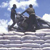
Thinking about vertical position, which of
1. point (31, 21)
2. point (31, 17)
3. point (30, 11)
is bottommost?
point (31, 21)

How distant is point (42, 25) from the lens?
38.3 ft

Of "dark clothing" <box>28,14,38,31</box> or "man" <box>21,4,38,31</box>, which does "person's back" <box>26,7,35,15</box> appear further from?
"dark clothing" <box>28,14,38,31</box>

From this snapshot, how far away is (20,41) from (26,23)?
7.59ft

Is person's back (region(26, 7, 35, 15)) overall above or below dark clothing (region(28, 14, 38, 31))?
above

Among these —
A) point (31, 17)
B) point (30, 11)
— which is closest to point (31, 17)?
point (31, 17)

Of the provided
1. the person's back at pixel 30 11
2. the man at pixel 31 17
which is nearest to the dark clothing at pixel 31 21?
the man at pixel 31 17

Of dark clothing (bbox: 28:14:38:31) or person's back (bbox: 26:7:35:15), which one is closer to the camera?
dark clothing (bbox: 28:14:38:31)

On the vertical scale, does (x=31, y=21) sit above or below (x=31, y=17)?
below

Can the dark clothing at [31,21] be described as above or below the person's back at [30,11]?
below

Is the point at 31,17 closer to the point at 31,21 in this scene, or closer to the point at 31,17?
the point at 31,17

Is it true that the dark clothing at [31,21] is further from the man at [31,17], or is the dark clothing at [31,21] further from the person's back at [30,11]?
the person's back at [30,11]

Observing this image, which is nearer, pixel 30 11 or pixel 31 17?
pixel 31 17

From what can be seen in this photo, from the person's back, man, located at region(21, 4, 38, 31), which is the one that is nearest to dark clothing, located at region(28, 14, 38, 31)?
man, located at region(21, 4, 38, 31)

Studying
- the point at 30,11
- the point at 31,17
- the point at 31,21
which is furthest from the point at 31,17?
the point at 30,11
